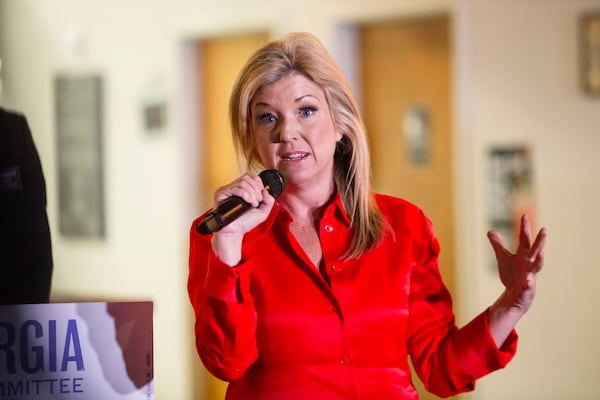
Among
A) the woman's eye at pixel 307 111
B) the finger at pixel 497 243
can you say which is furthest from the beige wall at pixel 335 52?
the finger at pixel 497 243

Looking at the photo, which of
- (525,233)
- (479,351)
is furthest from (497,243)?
(479,351)

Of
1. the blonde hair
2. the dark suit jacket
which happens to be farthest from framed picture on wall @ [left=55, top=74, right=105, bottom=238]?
the blonde hair

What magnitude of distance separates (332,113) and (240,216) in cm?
26

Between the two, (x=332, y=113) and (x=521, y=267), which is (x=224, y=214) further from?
(x=521, y=267)

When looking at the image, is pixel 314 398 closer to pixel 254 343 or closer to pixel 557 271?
pixel 254 343

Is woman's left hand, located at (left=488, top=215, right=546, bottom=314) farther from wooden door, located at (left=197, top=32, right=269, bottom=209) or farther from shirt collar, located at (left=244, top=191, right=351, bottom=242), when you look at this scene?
wooden door, located at (left=197, top=32, right=269, bottom=209)

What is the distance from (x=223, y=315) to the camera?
51.9 inches

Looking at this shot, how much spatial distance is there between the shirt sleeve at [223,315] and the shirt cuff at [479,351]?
0.32 meters

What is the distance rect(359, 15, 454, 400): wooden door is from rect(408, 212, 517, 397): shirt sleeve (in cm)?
257

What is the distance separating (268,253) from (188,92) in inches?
143

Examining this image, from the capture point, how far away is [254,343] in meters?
1.35

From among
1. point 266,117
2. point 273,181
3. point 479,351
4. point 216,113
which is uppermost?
point 216,113

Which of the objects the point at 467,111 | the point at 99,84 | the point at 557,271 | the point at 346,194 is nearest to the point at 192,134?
the point at 99,84

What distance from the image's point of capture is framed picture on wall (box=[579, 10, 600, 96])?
3479 millimetres
